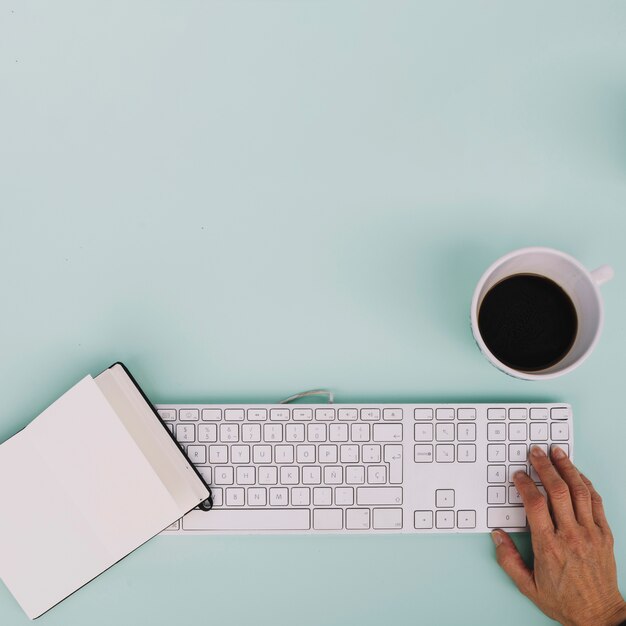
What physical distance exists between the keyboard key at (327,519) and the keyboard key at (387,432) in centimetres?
10

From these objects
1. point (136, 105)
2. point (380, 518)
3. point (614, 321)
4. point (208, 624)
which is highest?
point (136, 105)

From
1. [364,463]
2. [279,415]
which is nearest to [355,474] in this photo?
[364,463]

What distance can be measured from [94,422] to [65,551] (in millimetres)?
156

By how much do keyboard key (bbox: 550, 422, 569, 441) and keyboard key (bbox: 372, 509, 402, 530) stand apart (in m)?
0.21

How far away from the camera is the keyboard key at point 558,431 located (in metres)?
0.69

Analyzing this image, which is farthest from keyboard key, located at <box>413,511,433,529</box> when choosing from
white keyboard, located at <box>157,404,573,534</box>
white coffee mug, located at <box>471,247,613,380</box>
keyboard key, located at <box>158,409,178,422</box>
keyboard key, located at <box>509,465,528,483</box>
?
keyboard key, located at <box>158,409,178,422</box>

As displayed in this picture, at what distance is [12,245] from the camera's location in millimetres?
726

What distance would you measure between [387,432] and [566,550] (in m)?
0.25

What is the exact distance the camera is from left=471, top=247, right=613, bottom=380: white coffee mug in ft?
1.97

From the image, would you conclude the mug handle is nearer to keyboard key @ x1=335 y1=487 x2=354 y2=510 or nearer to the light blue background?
the light blue background

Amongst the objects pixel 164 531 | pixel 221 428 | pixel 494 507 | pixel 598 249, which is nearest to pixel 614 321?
pixel 598 249

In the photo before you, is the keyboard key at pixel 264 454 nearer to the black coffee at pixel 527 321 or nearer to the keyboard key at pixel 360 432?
the keyboard key at pixel 360 432

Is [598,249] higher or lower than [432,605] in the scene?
higher

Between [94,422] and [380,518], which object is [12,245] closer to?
[94,422]
